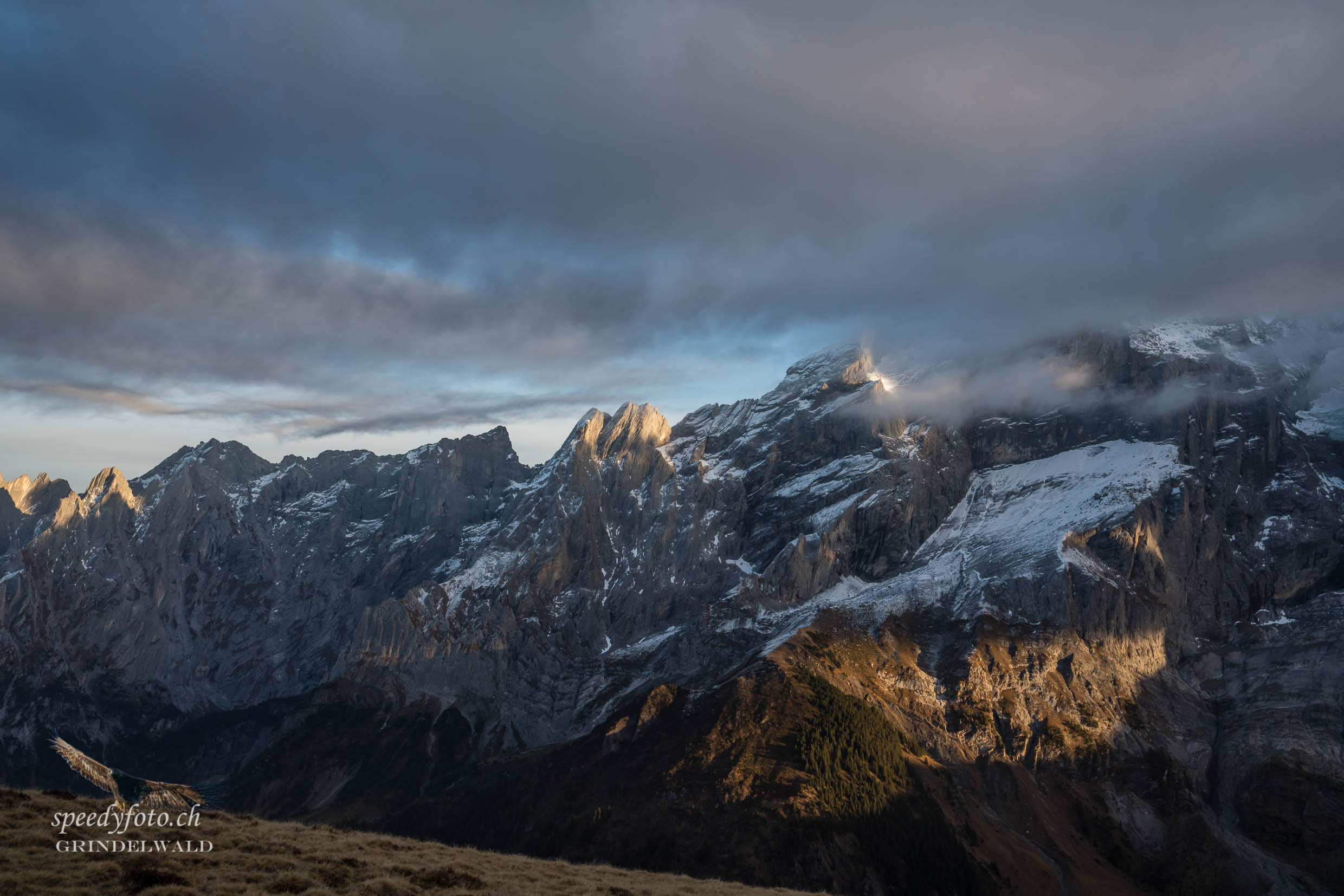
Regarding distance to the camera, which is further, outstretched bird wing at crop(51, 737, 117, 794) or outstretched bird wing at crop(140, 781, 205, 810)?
outstretched bird wing at crop(140, 781, 205, 810)

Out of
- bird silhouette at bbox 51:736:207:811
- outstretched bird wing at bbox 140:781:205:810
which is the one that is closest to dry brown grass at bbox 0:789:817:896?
outstretched bird wing at bbox 140:781:205:810

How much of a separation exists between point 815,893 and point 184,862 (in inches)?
1758

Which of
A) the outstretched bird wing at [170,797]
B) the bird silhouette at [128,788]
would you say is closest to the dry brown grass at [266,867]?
the outstretched bird wing at [170,797]

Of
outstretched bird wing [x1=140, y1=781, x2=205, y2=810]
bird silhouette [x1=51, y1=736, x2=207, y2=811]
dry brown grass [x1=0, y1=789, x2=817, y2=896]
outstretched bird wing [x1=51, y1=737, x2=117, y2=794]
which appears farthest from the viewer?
outstretched bird wing [x1=140, y1=781, x2=205, y2=810]

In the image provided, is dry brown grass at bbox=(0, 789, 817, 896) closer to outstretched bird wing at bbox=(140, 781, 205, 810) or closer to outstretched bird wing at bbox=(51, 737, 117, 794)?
outstretched bird wing at bbox=(140, 781, 205, 810)

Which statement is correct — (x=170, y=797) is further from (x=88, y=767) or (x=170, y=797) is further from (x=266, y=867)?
(x=266, y=867)

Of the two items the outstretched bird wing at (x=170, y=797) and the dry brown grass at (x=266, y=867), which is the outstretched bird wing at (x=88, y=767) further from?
the outstretched bird wing at (x=170, y=797)

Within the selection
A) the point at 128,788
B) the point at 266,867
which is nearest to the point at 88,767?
the point at 128,788

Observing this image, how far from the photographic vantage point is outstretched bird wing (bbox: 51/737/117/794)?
49.0m

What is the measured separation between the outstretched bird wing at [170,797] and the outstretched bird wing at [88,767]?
1.87 metres

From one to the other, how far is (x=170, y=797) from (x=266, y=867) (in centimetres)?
1140

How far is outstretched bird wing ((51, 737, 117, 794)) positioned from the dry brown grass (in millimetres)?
1632

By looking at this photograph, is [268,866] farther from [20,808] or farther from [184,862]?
[20,808]

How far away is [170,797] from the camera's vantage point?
2028 inches
